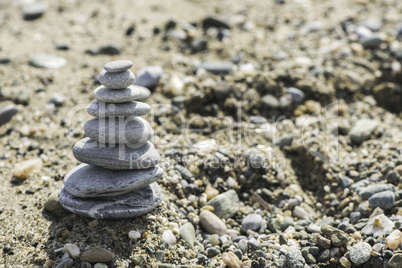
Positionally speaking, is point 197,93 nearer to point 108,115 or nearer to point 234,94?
point 234,94

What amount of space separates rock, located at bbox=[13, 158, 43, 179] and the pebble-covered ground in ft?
0.05

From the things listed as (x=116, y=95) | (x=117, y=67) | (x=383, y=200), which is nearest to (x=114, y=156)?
(x=116, y=95)

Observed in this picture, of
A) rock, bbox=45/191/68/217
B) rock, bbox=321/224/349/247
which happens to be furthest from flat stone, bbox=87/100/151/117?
rock, bbox=321/224/349/247

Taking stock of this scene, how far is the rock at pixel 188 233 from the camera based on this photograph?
4.18 metres

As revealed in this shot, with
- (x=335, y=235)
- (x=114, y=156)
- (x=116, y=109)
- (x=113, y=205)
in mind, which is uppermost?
(x=116, y=109)

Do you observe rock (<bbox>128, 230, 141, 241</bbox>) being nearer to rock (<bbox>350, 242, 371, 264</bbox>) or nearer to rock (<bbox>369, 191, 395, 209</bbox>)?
rock (<bbox>350, 242, 371, 264</bbox>)

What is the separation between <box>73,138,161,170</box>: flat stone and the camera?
4004 mm

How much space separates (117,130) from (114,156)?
0.82 ft

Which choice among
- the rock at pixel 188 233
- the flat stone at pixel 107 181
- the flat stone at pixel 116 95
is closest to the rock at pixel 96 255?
the flat stone at pixel 107 181

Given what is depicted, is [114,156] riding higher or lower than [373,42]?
lower

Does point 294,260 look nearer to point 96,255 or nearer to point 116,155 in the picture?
point 96,255

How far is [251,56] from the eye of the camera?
7.01 meters

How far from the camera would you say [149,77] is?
6.29 metres

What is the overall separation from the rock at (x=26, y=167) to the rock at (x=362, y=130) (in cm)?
400
